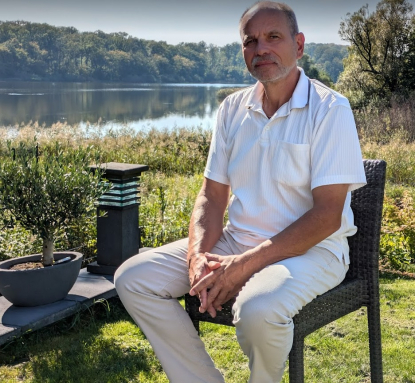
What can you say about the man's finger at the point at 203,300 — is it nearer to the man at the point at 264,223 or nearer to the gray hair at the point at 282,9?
the man at the point at 264,223

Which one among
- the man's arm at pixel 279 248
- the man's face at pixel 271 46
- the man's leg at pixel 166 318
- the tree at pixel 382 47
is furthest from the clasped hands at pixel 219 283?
the tree at pixel 382 47

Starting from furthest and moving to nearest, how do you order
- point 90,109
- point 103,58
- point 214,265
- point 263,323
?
point 103,58 → point 90,109 → point 214,265 → point 263,323

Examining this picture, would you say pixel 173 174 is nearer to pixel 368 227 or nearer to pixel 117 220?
pixel 117 220

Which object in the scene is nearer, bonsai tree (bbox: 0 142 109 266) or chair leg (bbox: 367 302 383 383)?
chair leg (bbox: 367 302 383 383)

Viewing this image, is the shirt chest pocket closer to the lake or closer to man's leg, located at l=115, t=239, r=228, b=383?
man's leg, located at l=115, t=239, r=228, b=383

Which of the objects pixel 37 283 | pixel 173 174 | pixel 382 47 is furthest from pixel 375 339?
pixel 382 47

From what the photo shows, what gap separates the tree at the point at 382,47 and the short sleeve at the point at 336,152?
58.5 feet

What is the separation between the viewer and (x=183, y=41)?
77.0m

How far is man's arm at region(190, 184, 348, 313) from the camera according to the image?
5.93 feet

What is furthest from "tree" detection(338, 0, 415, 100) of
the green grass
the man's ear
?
the man's ear

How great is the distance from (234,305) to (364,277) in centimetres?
54

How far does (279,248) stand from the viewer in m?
1.82

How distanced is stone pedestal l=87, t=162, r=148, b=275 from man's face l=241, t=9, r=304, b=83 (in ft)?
4.87

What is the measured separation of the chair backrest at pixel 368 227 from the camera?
200 centimetres
